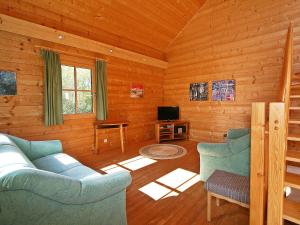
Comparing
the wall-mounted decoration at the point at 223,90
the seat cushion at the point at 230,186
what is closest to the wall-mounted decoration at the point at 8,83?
the seat cushion at the point at 230,186

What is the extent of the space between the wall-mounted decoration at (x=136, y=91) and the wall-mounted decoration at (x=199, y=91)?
1.62m

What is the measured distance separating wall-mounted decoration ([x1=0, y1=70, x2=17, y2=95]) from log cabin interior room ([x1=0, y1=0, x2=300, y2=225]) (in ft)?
0.06

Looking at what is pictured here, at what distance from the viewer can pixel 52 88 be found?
345cm

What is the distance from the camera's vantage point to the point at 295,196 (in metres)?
2.10

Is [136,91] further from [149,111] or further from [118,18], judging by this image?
[118,18]

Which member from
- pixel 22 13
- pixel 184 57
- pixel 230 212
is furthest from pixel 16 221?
pixel 184 57

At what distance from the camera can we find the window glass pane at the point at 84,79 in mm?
4016

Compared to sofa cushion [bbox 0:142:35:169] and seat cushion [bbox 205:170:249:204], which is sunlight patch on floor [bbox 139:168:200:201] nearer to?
seat cushion [bbox 205:170:249:204]

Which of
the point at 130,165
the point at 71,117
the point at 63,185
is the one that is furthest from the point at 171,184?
the point at 71,117

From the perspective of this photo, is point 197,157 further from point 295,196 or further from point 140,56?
point 140,56

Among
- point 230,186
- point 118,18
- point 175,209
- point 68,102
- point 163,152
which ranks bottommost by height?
point 175,209

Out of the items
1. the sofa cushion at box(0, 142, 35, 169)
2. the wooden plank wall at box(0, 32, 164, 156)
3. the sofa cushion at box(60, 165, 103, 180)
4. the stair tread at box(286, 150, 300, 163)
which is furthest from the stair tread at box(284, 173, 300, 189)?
the wooden plank wall at box(0, 32, 164, 156)

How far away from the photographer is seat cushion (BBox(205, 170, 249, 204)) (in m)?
1.62

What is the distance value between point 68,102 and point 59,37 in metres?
1.36
